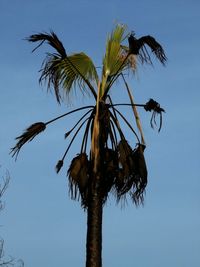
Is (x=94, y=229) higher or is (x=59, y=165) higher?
(x=59, y=165)

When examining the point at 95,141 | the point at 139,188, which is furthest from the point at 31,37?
the point at 139,188

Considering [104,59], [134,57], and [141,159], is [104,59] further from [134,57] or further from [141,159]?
[141,159]

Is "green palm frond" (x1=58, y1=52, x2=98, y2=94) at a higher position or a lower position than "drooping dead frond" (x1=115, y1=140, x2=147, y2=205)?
higher

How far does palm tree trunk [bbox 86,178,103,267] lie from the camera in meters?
13.2

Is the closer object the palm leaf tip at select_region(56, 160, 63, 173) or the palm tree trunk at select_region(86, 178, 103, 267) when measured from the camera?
the palm tree trunk at select_region(86, 178, 103, 267)

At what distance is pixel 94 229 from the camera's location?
1338 cm

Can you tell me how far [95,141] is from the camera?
14.0 meters

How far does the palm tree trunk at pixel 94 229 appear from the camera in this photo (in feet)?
43.2

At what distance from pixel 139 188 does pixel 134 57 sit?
277cm

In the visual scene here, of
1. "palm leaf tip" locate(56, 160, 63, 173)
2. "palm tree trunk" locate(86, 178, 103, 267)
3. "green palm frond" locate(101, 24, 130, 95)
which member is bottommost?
"palm tree trunk" locate(86, 178, 103, 267)

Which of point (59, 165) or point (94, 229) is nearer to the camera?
point (94, 229)

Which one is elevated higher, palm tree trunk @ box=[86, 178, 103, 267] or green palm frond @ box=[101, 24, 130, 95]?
green palm frond @ box=[101, 24, 130, 95]

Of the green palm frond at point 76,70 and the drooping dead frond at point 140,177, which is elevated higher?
the green palm frond at point 76,70

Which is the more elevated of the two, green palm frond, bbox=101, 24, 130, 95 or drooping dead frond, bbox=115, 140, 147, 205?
green palm frond, bbox=101, 24, 130, 95
